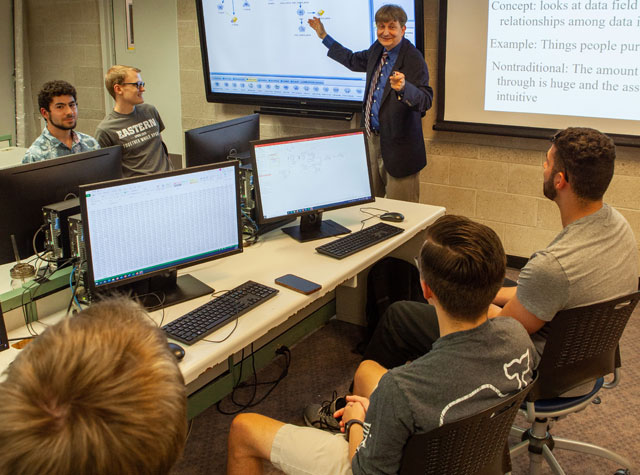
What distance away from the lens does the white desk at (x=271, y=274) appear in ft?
5.95

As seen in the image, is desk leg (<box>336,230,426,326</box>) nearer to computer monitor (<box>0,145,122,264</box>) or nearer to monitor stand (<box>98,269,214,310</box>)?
monitor stand (<box>98,269,214,310</box>)

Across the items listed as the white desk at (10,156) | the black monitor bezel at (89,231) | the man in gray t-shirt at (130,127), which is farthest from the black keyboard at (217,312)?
the white desk at (10,156)

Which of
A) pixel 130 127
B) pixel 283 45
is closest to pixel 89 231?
pixel 130 127

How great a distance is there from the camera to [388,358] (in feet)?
8.02

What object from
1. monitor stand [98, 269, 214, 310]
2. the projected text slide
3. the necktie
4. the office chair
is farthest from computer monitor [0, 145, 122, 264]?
the projected text slide

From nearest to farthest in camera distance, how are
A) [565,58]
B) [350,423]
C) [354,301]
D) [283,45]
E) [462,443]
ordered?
[462,443] < [350,423] < [354,301] < [565,58] < [283,45]

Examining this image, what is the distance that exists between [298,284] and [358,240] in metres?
0.50

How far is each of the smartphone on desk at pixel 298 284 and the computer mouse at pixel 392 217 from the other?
0.77 meters

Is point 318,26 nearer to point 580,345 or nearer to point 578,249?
point 578,249

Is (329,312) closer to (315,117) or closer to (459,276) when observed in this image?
(315,117)

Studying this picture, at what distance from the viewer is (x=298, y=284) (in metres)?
2.20

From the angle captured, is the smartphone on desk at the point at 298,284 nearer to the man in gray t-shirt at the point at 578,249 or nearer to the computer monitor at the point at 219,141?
the man in gray t-shirt at the point at 578,249

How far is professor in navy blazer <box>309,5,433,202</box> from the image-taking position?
3570mm

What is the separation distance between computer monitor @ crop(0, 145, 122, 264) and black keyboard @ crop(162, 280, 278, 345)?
0.62m
